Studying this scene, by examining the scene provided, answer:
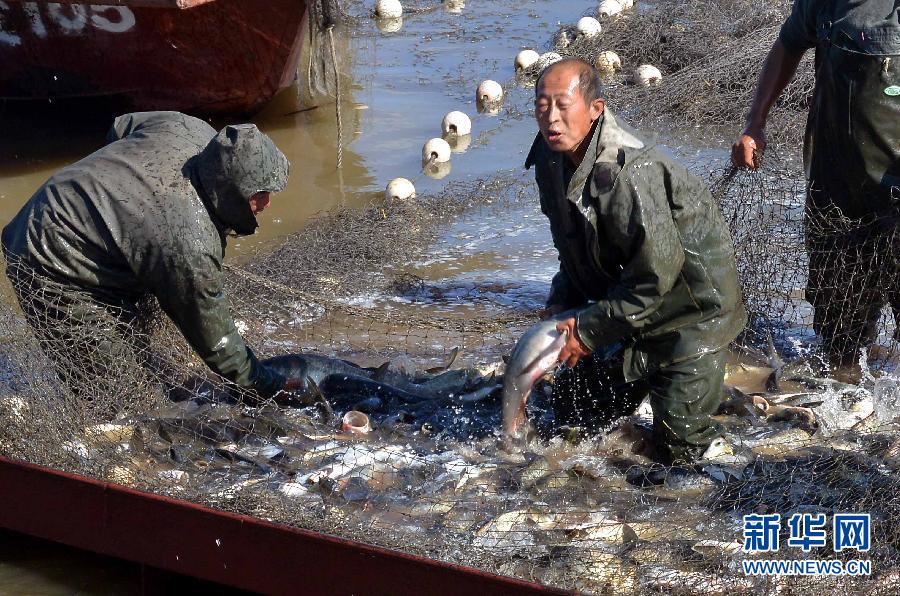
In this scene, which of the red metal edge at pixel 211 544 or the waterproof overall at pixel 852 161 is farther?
the waterproof overall at pixel 852 161

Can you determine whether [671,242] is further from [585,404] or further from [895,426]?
[895,426]

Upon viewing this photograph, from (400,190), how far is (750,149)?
3.74 metres

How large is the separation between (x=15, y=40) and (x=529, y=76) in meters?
5.60

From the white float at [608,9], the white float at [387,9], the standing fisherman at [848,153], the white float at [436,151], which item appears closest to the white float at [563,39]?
the white float at [608,9]

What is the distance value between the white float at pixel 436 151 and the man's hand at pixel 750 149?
4.36m

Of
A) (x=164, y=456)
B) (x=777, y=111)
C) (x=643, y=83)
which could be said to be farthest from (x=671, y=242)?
(x=643, y=83)

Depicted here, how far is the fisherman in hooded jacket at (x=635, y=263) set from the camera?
4.12 metres

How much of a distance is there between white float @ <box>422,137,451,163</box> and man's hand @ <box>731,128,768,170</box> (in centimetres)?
436

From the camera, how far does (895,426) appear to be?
5.00 metres

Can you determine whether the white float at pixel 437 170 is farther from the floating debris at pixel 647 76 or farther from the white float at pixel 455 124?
the floating debris at pixel 647 76

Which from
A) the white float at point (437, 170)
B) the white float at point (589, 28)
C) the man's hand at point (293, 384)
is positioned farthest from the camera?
the white float at point (589, 28)

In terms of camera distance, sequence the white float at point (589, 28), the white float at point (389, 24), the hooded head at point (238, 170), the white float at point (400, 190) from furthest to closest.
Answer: the white float at point (389, 24)
the white float at point (589, 28)
the white float at point (400, 190)
the hooded head at point (238, 170)

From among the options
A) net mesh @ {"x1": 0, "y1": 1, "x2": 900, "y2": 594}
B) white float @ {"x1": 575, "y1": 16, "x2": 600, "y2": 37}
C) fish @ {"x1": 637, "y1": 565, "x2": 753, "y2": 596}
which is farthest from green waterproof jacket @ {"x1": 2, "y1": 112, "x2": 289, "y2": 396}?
white float @ {"x1": 575, "y1": 16, "x2": 600, "y2": 37}

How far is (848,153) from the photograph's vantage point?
534 centimetres
